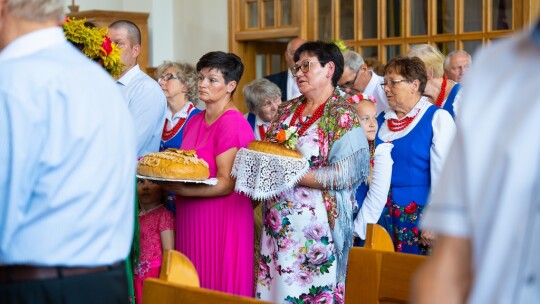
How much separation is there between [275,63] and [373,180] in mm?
5250

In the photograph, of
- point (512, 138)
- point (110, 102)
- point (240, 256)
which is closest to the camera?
point (512, 138)

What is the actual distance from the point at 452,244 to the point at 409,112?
318cm

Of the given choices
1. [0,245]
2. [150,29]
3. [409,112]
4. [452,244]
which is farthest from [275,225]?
[150,29]

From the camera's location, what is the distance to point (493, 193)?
1.14m

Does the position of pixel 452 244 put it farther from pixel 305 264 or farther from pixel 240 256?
pixel 240 256

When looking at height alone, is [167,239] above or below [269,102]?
below

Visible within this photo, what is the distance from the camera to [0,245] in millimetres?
1874

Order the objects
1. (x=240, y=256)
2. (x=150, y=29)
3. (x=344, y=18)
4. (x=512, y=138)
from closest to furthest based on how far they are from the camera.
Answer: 1. (x=512, y=138)
2. (x=240, y=256)
3. (x=344, y=18)
4. (x=150, y=29)

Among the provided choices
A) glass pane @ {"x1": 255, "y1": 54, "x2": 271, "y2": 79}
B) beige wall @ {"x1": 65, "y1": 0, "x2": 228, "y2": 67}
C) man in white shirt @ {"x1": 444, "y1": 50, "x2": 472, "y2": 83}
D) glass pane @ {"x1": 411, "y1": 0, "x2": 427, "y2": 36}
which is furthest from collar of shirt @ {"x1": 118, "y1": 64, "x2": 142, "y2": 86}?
beige wall @ {"x1": 65, "y1": 0, "x2": 228, "y2": 67}

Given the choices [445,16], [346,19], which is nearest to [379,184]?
[445,16]

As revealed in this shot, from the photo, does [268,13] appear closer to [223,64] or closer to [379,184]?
[223,64]

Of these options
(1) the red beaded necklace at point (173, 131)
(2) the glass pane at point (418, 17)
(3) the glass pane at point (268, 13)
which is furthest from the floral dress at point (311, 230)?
(3) the glass pane at point (268, 13)

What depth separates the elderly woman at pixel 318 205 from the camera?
374 cm

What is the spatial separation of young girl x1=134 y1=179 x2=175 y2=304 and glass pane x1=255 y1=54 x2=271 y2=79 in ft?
15.7
